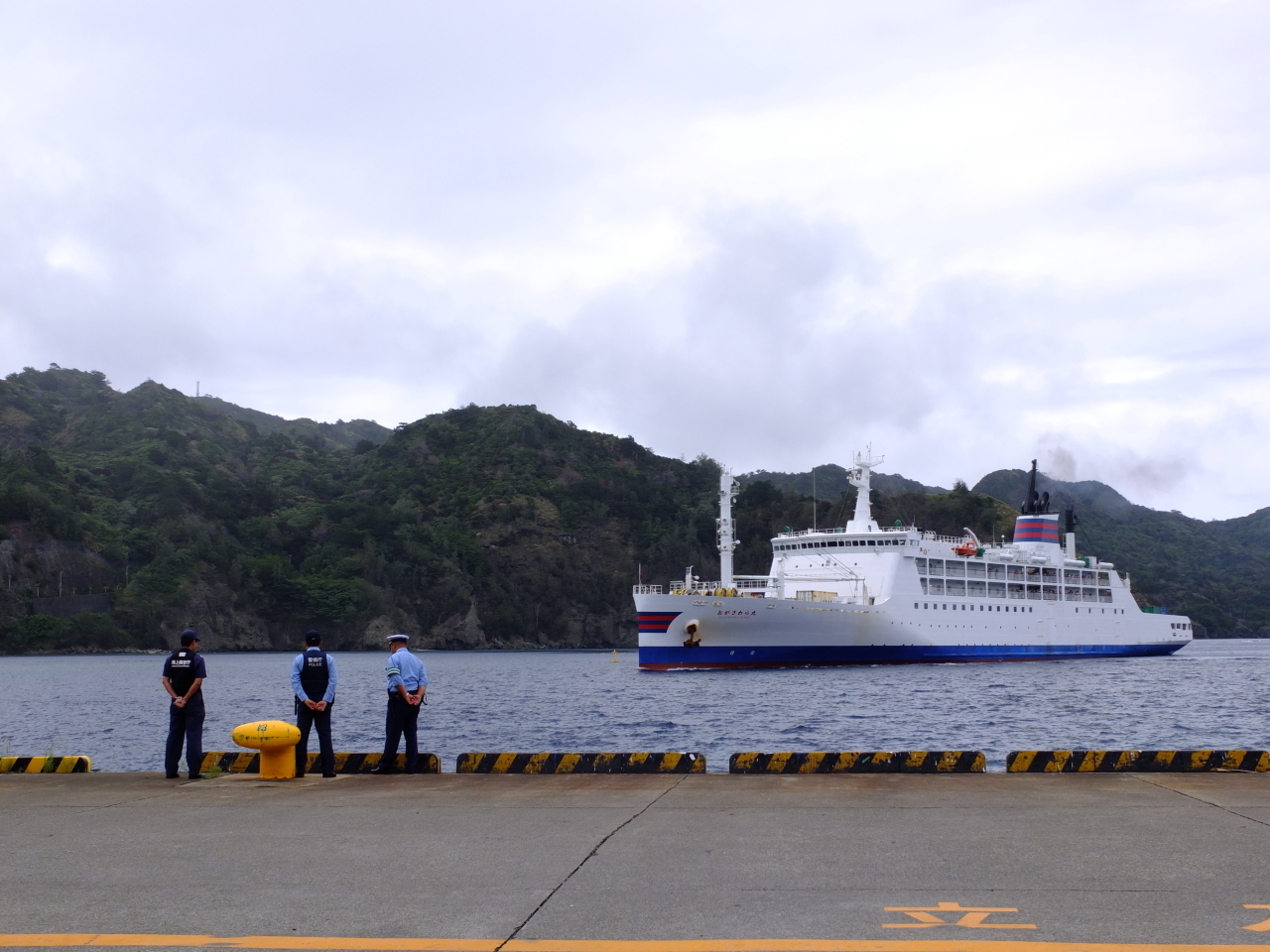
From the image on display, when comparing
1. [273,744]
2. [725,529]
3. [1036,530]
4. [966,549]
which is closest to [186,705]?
[273,744]

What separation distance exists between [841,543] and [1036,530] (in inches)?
736

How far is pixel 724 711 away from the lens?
33.7 meters

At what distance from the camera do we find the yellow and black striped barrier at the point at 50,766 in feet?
40.9

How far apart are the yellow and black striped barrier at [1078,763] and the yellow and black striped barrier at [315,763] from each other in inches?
243

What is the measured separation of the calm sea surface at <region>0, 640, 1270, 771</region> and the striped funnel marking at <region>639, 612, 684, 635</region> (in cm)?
221

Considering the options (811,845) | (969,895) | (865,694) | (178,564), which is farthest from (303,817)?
(178,564)

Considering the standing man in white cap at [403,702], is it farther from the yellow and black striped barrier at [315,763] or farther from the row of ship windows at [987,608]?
the row of ship windows at [987,608]

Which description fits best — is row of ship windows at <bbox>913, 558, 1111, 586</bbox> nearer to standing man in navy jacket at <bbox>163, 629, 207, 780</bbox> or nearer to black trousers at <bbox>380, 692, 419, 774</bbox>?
black trousers at <bbox>380, 692, 419, 774</bbox>

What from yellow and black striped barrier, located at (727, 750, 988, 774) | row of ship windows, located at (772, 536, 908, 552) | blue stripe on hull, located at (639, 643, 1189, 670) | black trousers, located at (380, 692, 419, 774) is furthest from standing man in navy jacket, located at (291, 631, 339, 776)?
row of ship windows, located at (772, 536, 908, 552)

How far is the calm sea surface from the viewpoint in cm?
2538

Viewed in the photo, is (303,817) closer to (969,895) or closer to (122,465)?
(969,895)

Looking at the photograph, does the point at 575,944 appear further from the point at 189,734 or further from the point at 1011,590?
the point at 1011,590

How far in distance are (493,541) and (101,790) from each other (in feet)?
433

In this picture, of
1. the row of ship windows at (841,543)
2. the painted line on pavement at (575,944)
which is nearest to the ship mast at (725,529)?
the row of ship windows at (841,543)
